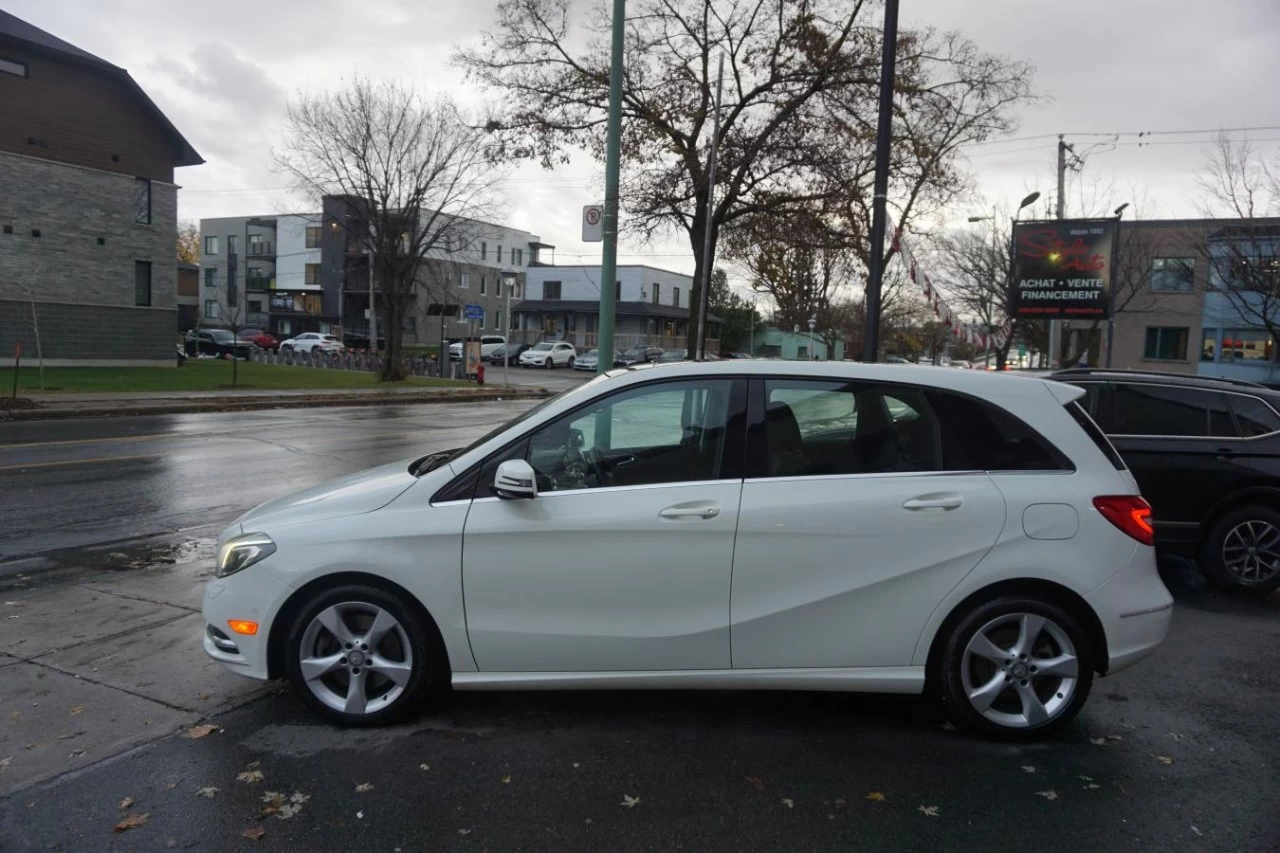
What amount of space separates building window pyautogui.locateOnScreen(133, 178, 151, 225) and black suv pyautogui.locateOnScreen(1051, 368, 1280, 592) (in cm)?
3681

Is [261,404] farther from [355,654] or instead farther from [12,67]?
[355,654]

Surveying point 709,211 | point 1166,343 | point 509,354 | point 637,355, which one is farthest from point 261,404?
point 1166,343

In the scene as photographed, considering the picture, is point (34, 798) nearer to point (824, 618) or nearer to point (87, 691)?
point (87, 691)

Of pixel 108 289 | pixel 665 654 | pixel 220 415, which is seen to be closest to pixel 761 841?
pixel 665 654

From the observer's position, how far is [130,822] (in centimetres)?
332

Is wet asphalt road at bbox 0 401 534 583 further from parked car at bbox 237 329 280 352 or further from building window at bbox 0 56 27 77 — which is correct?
parked car at bbox 237 329 280 352

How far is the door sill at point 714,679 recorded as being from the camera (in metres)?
4.11

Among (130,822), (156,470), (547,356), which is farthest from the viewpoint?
(547,356)

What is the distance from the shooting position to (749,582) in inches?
159

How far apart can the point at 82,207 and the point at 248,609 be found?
3561cm

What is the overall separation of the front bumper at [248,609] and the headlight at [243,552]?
0.10ft

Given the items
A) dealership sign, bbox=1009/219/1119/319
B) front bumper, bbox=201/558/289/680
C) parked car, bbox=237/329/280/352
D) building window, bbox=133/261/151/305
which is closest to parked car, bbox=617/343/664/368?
parked car, bbox=237/329/280/352

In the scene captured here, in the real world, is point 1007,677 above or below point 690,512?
below

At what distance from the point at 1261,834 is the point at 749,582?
2.08 metres
